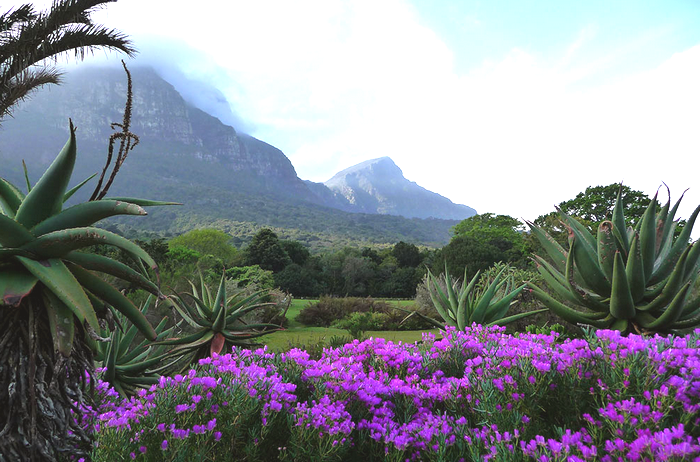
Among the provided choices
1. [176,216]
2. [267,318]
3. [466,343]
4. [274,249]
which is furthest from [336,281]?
[176,216]

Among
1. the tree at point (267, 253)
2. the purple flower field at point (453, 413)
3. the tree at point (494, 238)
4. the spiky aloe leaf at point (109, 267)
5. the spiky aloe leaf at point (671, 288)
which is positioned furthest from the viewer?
the tree at point (267, 253)

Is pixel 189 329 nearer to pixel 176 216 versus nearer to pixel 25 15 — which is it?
pixel 25 15

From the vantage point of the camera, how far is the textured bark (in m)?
2.00

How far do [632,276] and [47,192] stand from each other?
468 centimetres

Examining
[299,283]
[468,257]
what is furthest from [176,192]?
[468,257]

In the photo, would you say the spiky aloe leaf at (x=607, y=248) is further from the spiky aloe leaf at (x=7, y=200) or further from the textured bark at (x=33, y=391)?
the spiky aloe leaf at (x=7, y=200)

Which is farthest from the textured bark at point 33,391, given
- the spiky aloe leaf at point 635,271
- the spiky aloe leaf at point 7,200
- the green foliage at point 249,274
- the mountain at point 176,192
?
the mountain at point 176,192

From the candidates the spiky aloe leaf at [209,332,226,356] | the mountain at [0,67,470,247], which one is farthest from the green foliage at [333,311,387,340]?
the mountain at [0,67,470,247]

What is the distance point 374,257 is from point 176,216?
81.0 meters

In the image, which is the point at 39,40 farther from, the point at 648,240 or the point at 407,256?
the point at 407,256

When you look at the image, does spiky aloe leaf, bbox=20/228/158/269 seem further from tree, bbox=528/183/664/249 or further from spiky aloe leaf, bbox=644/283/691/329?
tree, bbox=528/183/664/249

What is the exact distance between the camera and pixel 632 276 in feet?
12.2

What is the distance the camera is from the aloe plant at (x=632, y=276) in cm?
356

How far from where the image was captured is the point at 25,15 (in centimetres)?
980
